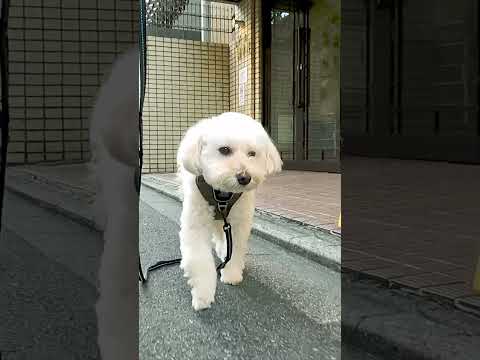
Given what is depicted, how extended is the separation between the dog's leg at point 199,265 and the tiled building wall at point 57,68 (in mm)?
1529

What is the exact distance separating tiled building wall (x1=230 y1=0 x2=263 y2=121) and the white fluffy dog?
6.57 metres

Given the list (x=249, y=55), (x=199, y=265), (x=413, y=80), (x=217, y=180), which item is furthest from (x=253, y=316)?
(x=413, y=80)

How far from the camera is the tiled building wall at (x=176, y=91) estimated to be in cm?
917

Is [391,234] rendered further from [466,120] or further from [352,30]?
[466,120]

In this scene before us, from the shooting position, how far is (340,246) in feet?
9.92

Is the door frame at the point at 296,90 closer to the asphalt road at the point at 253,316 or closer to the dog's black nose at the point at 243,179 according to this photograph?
the asphalt road at the point at 253,316

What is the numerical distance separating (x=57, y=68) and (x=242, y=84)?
354 inches

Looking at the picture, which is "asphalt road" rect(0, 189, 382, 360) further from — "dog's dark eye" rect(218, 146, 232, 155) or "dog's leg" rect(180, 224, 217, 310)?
"dog's dark eye" rect(218, 146, 232, 155)

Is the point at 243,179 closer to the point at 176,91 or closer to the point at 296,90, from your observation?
the point at 296,90

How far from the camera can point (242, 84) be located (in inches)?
375

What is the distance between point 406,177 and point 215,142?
5.46 meters

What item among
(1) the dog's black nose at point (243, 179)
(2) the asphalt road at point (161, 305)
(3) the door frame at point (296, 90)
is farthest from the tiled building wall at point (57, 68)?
(3) the door frame at point (296, 90)

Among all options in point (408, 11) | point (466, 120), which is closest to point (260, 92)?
point (408, 11)

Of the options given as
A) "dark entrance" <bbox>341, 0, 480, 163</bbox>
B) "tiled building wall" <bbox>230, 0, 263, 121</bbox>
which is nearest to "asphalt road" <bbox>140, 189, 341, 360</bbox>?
"dark entrance" <bbox>341, 0, 480, 163</bbox>
